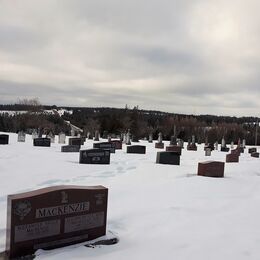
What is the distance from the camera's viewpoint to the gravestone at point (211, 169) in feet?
40.9

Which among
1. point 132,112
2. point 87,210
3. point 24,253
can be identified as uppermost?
point 132,112

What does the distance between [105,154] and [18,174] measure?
486 centimetres

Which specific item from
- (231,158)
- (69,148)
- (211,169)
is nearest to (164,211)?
(211,169)

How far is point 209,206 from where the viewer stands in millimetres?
8102

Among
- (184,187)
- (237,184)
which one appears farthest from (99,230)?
(237,184)

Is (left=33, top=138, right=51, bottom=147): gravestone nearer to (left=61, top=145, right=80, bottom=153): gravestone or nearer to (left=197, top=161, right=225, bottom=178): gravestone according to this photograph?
(left=61, top=145, right=80, bottom=153): gravestone

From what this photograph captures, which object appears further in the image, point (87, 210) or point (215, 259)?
point (87, 210)

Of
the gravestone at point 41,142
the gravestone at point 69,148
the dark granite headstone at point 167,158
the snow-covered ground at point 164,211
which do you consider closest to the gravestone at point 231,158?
the dark granite headstone at point 167,158

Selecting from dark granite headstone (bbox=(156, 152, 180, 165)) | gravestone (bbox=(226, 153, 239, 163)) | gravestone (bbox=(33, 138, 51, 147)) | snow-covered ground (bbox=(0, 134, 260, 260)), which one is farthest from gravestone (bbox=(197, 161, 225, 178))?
gravestone (bbox=(33, 138, 51, 147))

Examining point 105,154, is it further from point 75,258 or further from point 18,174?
point 75,258

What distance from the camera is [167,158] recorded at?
17.3m

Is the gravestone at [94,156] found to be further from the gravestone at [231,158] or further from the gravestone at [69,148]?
the gravestone at [231,158]

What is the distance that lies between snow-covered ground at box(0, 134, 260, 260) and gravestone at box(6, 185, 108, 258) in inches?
8.3

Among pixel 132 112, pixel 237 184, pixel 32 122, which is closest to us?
pixel 237 184
